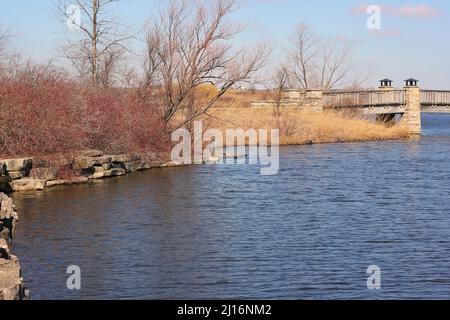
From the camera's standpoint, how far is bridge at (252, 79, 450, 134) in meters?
63.1

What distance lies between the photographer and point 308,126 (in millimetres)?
54656

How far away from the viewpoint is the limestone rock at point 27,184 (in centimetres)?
2620

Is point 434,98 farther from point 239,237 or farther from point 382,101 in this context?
point 239,237

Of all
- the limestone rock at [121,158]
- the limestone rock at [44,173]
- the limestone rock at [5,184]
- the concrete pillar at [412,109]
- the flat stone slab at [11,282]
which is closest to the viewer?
the flat stone slab at [11,282]

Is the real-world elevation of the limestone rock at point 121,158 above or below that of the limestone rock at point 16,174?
above

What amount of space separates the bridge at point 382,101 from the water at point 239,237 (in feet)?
105

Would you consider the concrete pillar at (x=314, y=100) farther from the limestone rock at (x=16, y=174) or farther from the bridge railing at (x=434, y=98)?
the limestone rock at (x=16, y=174)

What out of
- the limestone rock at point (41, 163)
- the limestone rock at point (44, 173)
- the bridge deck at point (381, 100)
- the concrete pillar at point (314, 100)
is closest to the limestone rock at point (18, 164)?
the limestone rock at point (44, 173)

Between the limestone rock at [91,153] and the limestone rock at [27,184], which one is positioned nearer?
the limestone rock at [27,184]

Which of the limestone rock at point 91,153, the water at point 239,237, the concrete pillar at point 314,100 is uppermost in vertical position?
the concrete pillar at point 314,100

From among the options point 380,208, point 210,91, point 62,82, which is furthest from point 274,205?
point 210,91

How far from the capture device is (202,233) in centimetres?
1855

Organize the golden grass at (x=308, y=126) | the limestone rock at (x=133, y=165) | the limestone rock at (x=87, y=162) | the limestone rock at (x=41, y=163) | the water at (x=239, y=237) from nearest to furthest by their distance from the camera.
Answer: the water at (x=239, y=237), the limestone rock at (x=41, y=163), the limestone rock at (x=87, y=162), the limestone rock at (x=133, y=165), the golden grass at (x=308, y=126)

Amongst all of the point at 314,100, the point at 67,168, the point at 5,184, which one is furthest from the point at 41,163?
the point at 314,100
